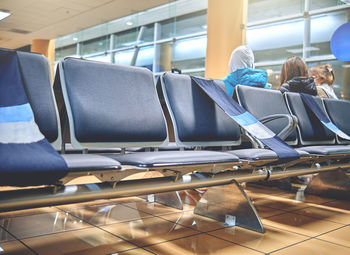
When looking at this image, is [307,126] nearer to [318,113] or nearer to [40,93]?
[318,113]

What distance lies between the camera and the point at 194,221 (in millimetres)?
2082

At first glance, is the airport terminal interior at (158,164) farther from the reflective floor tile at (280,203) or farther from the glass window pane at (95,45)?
the glass window pane at (95,45)

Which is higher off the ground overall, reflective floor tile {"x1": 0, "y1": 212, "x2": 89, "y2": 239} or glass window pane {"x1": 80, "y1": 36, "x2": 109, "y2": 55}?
glass window pane {"x1": 80, "y1": 36, "x2": 109, "y2": 55}

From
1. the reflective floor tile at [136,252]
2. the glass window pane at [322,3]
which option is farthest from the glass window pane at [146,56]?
the reflective floor tile at [136,252]

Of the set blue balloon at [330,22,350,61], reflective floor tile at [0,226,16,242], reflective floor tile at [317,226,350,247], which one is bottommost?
reflective floor tile at [317,226,350,247]

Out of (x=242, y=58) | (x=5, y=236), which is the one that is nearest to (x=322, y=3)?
(x=242, y=58)

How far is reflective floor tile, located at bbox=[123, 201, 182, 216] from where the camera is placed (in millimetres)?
2320

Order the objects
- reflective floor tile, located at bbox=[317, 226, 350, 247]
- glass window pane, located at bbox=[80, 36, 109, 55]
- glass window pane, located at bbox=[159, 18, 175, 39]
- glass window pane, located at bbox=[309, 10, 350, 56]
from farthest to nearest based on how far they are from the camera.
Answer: glass window pane, located at bbox=[80, 36, 109, 55] → glass window pane, located at bbox=[159, 18, 175, 39] → glass window pane, located at bbox=[309, 10, 350, 56] → reflective floor tile, located at bbox=[317, 226, 350, 247]

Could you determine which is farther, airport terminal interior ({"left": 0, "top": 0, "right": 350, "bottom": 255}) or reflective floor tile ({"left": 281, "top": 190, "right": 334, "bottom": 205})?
reflective floor tile ({"left": 281, "top": 190, "right": 334, "bottom": 205})

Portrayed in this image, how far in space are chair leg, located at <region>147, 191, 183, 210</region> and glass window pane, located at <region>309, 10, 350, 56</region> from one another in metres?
4.59

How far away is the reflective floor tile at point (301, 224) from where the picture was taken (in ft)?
6.59

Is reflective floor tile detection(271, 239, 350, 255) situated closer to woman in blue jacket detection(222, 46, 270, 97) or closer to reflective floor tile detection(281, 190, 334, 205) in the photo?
reflective floor tile detection(281, 190, 334, 205)

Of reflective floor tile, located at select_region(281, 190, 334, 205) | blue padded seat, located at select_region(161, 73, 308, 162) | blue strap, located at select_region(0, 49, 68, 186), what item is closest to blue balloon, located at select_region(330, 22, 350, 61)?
reflective floor tile, located at select_region(281, 190, 334, 205)

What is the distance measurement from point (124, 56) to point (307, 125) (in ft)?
23.2
